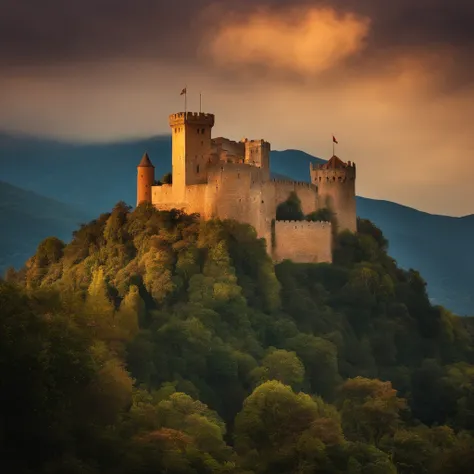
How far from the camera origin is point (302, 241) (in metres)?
93.6

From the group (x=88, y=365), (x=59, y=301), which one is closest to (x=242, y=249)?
(x=59, y=301)

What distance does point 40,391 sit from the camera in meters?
53.7

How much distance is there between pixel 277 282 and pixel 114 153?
9891 centimetres

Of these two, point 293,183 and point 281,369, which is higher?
point 293,183

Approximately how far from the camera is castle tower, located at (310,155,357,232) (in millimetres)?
97375

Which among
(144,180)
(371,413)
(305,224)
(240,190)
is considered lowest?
(371,413)

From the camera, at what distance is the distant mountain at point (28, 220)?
172m

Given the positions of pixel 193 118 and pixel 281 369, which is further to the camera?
pixel 193 118

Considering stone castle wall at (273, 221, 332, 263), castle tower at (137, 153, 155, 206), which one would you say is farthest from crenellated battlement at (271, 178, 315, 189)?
castle tower at (137, 153, 155, 206)

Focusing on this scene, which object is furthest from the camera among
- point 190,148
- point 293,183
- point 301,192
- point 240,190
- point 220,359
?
point 301,192

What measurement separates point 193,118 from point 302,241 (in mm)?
12393

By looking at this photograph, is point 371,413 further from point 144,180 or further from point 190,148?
point 144,180

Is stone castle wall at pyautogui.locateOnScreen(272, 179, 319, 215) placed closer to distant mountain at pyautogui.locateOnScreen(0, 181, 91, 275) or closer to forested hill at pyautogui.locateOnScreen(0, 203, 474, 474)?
forested hill at pyautogui.locateOnScreen(0, 203, 474, 474)

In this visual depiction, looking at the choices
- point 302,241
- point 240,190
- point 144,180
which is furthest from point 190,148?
point 302,241
